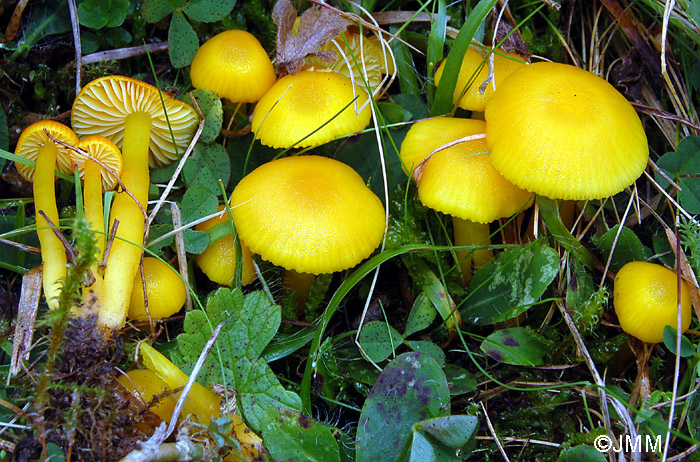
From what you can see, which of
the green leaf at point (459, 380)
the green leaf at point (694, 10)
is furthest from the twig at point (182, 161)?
the green leaf at point (694, 10)

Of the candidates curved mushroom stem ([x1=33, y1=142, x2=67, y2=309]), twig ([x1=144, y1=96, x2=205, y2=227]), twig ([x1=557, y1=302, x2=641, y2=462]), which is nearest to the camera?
twig ([x1=557, y1=302, x2=641, y2=462])

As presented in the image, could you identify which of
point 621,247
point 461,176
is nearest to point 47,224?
point 461,176

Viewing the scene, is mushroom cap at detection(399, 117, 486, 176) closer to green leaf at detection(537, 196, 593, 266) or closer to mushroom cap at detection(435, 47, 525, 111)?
mushroom cap at detection(435, 47, 525, 111)

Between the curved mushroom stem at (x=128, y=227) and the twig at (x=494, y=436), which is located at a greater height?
the curved mushroom stem at (x=128, y=227)

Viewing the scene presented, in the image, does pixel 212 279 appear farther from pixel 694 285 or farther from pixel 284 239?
pixel 694 285

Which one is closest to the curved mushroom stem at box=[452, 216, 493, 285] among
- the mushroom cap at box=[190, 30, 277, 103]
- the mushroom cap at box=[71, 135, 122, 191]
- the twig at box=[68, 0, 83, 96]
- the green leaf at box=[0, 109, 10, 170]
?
the mushroom cap at box=[190, 30, 277, 103]

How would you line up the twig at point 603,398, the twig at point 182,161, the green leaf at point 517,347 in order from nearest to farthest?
the twig at point 603,398
the green leaf at point 517,347
the twig at point 182,161

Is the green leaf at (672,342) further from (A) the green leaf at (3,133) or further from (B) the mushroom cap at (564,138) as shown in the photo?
(A) the green leaf at (3,133)
